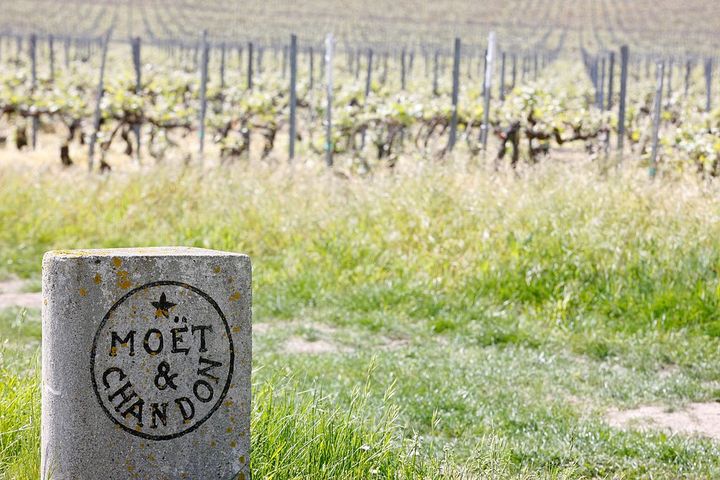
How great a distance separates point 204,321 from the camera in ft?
8.77

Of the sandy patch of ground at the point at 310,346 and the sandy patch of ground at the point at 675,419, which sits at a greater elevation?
the sandy patch of ground at the point at 675,419

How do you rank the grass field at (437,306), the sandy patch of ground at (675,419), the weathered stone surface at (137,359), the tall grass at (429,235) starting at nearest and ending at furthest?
the weathered stone surface at (137,359) → the grass field at (437,306) → the sandy patch of ground at (675,419) → the tall grass at (429,235)

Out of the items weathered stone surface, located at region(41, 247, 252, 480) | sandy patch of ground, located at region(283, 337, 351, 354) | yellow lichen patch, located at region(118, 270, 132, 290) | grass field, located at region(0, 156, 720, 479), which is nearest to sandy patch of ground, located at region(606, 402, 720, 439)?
grass field, located at region(0, 156, 720, 479)

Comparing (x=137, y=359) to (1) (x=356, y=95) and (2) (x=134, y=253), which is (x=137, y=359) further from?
(1) (x=356, y=95)

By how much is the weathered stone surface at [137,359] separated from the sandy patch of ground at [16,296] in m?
4.33

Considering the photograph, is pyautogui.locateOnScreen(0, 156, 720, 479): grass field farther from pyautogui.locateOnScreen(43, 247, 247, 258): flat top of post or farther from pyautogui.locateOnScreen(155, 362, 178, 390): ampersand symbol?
pyautogui.locateOnScreen(43, 247, 247, 258): flat top of post

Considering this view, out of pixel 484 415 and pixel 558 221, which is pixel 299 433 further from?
pixel 558 221

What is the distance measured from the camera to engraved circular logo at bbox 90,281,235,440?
8.41ft

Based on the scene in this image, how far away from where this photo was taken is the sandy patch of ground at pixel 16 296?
6.82 meters

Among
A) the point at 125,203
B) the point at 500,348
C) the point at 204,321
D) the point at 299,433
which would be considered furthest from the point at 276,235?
the point at 204,321

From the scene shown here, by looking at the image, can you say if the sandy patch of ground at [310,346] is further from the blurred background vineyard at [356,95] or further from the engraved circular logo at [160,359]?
the blurred background vineyard at [356,95]

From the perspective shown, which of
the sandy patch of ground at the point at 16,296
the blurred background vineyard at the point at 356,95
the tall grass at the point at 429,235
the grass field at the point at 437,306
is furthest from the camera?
the blurred background vineyard at the point at 356,95

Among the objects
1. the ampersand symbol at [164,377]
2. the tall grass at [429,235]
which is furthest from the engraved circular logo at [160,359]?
the tall grass at [429,235]

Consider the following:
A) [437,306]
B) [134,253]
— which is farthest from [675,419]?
[134,253]
